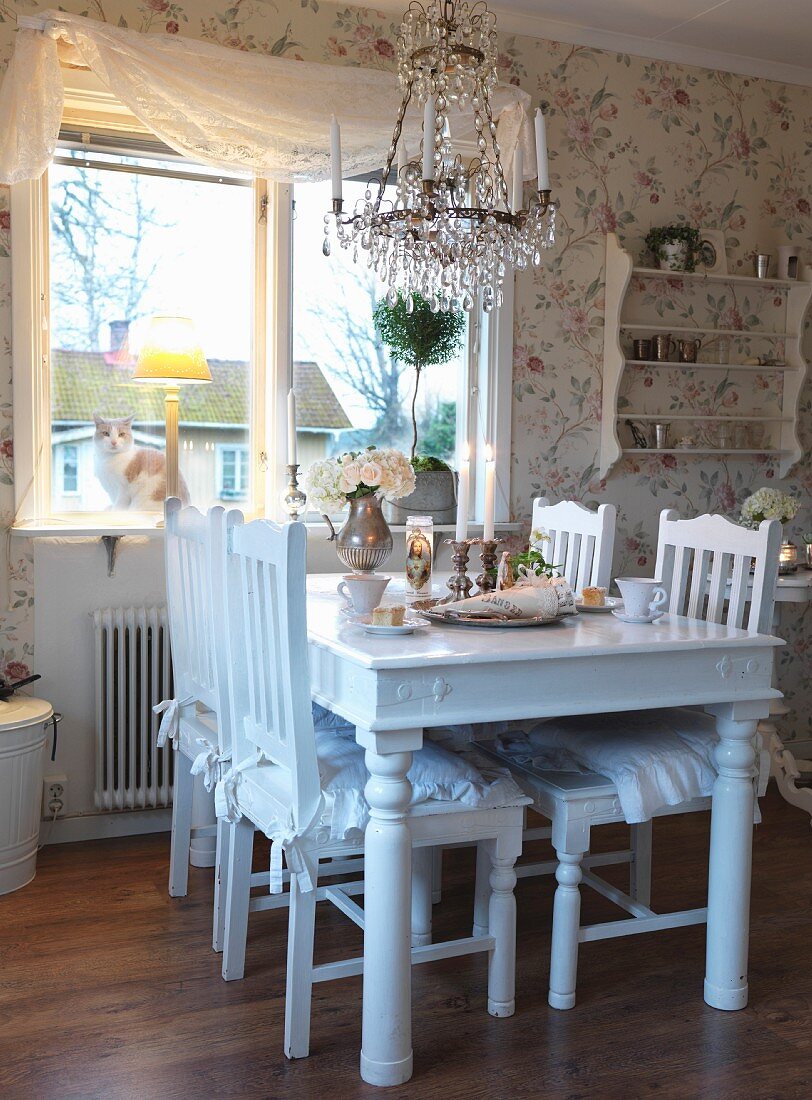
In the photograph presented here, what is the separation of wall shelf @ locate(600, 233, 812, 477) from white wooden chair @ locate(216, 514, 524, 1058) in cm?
197

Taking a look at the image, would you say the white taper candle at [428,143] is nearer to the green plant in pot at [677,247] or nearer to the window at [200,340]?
the window at [200,340]

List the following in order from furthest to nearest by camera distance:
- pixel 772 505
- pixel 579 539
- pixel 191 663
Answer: pixel 772 505
pixel 579 539
pixel 191 663

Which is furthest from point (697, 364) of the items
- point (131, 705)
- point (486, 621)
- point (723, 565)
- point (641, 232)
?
point (131, 705)

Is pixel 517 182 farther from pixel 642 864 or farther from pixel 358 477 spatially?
pixel 642 864

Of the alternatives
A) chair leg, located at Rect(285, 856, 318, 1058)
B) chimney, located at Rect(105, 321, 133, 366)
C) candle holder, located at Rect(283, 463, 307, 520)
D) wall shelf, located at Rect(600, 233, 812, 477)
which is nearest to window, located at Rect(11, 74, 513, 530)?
chimney, located at Rect(105, 321, 133, 366)

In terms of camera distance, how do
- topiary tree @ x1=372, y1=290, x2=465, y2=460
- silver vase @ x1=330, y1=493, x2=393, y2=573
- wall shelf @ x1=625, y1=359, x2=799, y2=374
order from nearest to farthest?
silver vase @ x1=330, y1=493, x2=393, y2=573
topiary tree @ x1=372, y1=290, x2=465, y2=460
wall shelf @ x1=625, y1=359, x2=799, y2=374

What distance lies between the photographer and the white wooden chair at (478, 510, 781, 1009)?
7.32 feet

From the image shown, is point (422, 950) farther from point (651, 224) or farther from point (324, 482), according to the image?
point (651, 224)

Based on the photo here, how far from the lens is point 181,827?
2.84 meters

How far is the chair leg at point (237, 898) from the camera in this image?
7.73 feet

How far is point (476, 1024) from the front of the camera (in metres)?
2.23

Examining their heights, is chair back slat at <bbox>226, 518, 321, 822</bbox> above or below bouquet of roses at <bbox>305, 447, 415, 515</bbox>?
below

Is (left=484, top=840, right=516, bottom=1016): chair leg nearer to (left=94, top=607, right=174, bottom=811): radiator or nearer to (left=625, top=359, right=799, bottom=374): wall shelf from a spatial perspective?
(left=94, top=607, right=174, bottom=811): radiator

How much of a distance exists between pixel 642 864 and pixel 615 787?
651 mm
